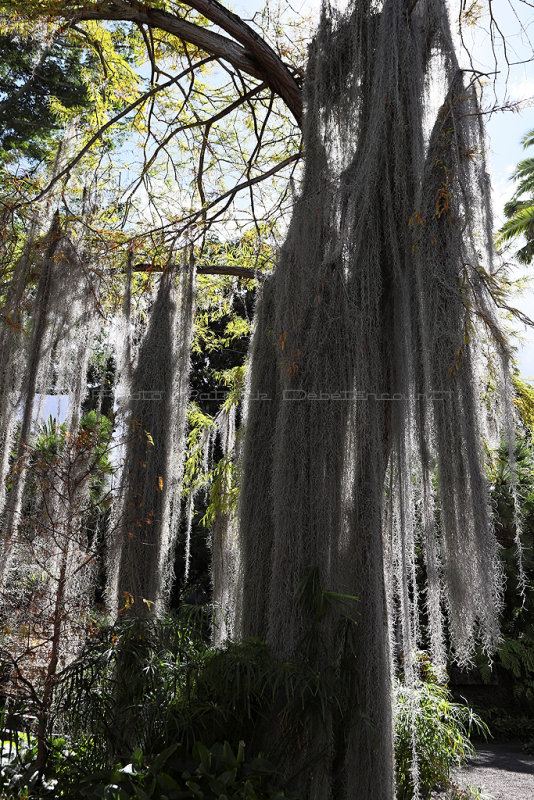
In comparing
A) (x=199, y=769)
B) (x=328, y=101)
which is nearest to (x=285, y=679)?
(x=199, y=769)

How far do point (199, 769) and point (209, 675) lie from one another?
14.6 inches

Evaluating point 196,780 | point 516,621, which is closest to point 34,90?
point 196,780

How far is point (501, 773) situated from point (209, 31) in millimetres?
5152

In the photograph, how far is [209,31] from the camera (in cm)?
297

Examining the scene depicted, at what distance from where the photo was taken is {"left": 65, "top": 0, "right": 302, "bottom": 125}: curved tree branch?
298 centimetres

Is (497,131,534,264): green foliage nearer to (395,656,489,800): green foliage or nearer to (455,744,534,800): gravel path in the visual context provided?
(455,744,534,800): gravel path

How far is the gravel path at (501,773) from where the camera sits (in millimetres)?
4082

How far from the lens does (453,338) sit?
211 cm

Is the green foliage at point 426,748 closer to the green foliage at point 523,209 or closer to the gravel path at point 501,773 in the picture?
the gravel path at point 501,773

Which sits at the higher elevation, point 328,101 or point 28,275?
point 328,101

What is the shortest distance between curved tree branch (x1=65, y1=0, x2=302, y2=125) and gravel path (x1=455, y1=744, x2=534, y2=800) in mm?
4175

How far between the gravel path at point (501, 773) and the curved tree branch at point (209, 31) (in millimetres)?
4175

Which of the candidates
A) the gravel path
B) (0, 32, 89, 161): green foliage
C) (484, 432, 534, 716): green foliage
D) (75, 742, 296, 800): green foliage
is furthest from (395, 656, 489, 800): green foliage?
(0, 32, 89, 161): green foliage

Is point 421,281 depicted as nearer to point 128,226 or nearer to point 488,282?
point 488,282
